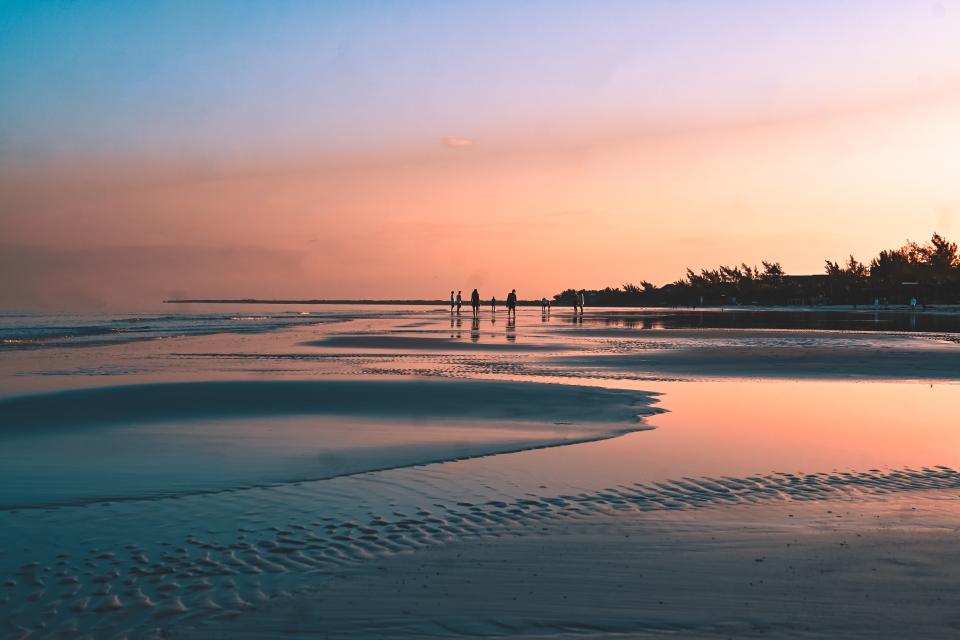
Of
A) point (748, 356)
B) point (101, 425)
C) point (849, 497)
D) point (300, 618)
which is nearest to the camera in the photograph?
point (300, 618)

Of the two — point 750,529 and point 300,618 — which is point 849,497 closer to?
point 750,529

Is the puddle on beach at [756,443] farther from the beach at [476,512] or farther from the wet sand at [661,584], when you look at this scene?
the wet sand at [661,584]

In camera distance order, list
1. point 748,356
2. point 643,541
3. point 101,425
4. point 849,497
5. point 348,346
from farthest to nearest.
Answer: point 348,346
point 748,356
point 101,425
point 849,497
point 643,541

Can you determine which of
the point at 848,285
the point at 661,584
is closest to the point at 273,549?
the point at 661,584

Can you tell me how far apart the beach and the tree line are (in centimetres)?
10886

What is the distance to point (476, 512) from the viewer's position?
802 cm

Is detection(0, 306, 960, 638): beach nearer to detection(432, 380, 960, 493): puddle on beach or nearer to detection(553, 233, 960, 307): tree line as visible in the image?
detection(432, 380, 960, 493): puddle on beach

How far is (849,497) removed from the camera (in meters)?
8.62

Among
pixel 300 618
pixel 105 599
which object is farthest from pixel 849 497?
pixel 105 599

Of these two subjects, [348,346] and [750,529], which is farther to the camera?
[348,346]

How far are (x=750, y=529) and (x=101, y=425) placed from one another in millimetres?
10366

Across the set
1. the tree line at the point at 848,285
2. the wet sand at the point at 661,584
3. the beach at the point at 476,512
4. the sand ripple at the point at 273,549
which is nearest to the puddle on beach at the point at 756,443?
the beach at the point at 476,512

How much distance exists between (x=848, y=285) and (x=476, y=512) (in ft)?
481

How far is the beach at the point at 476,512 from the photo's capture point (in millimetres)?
5457
